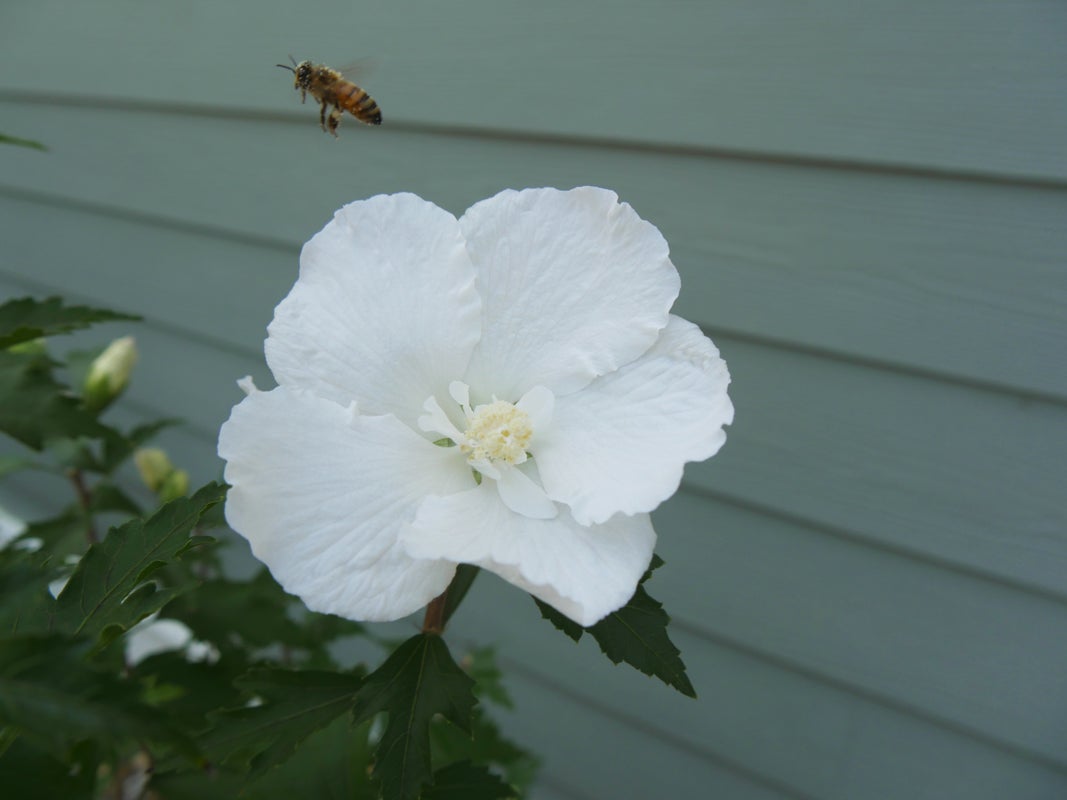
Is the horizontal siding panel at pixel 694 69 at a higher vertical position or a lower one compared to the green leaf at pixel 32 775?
higher

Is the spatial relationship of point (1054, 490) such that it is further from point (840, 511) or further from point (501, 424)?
point (501, 424)

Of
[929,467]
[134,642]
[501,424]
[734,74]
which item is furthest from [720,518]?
[134,642]

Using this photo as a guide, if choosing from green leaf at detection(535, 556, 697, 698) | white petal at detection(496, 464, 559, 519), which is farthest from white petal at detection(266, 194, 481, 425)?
green leaf at detection(535, 556, 697, 698)

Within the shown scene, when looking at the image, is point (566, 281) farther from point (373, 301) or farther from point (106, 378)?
point (106, 378)

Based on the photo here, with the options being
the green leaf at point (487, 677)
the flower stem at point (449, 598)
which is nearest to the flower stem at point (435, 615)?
the flower stem at point (449, 598)

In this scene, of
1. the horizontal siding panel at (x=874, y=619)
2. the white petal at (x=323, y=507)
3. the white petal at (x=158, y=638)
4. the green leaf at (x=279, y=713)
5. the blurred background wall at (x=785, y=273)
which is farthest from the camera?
the white petal at (x=158, y=638)

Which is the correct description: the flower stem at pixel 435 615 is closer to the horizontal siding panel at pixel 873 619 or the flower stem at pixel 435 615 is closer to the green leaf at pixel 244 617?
the green leaf at pixel 244 617

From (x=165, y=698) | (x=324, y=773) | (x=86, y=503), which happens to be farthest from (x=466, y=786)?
(x=86, y=503)
